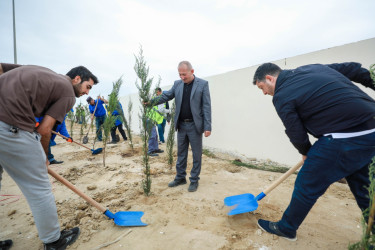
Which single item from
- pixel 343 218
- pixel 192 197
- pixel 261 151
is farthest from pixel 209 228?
pixel 261 151

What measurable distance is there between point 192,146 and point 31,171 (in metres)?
2.16

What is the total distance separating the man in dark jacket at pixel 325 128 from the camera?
1484 millimetres

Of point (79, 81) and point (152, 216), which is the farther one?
point (152, 216)

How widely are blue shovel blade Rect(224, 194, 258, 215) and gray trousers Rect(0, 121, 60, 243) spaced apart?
6.29 feet

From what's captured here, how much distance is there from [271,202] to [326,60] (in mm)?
3123

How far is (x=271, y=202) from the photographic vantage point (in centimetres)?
279

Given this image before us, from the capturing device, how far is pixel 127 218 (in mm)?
2264

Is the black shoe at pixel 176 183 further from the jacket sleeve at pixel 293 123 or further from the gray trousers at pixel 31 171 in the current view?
the jacket sleeve at pixel 293 123

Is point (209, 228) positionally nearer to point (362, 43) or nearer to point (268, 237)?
point (268, 237)

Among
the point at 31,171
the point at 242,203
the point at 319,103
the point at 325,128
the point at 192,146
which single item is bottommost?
the point at 242,203

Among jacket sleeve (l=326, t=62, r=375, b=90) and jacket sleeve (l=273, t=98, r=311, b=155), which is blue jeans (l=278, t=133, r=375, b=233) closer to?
jacket sleeve (l=273, t=98, r=311, b=155)

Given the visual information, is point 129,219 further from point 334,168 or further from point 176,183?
point 334,168

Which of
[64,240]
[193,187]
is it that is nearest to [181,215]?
[193,187]

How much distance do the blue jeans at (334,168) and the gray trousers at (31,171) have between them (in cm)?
232
